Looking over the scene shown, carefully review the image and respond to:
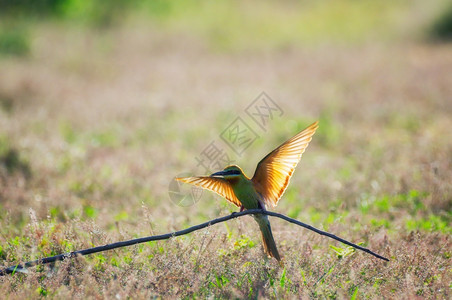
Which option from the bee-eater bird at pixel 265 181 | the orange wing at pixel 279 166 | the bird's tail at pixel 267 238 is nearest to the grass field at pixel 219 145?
the bird's tail at pixel 267 238

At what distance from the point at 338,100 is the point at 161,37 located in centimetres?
702

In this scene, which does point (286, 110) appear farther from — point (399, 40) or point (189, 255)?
point (399, 40)

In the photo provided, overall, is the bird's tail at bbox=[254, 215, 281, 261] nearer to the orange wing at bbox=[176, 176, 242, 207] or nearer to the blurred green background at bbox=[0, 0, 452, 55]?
the orange wing at bbox=[176, 176, 242, 207]

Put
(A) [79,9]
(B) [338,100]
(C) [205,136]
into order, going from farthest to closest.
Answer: (A) [79,9], (B) [338,100], (C) [205,136]

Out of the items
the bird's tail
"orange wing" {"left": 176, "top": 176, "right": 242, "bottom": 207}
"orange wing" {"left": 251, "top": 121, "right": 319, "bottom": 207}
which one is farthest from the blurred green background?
the bird's tail

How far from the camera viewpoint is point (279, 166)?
3.46 m

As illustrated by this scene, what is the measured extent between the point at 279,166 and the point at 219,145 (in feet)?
12.4

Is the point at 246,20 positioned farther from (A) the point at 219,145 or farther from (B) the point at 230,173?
(B) the point at 230,173

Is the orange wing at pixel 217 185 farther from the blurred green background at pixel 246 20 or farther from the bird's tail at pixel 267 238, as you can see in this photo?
the blurred green background at pixel 246 20

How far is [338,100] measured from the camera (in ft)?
30.3

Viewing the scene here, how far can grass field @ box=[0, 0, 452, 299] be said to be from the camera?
3.38 m

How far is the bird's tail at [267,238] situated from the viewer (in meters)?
3.46

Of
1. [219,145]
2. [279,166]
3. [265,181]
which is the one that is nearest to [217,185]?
[265,181]

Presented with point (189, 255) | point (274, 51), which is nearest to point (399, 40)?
point (274, 51)
